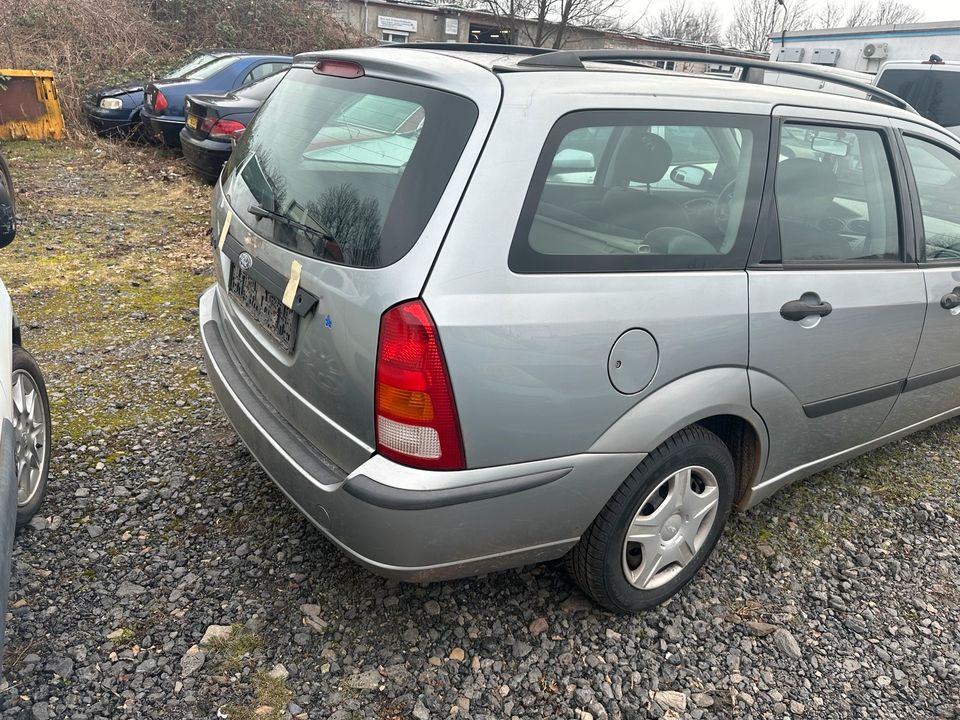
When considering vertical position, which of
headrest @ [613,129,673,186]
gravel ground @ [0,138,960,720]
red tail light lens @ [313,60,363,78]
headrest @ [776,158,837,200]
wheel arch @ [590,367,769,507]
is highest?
red tail light lens @ [313,60,363,78]

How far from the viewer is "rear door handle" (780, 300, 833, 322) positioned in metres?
2.38

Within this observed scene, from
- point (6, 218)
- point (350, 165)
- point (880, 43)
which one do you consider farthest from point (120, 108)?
point (880, 43)

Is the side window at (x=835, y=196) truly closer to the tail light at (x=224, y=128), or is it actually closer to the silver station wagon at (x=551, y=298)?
the silver station wagon at (x=551, y=298)

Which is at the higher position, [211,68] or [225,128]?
[211,68]

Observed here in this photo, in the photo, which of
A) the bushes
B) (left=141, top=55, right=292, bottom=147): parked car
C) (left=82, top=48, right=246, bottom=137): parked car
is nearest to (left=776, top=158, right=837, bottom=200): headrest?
(left=141, top=55, right=292, bottom=147): parked car

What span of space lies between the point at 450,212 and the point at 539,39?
935 inches

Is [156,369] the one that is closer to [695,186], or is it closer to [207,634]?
[207,634]

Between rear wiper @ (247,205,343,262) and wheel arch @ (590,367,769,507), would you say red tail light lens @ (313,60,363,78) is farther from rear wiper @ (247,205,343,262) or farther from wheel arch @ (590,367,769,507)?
wheel arch @ (590,367,769,507)

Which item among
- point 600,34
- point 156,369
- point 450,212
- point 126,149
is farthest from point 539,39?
point 450,212

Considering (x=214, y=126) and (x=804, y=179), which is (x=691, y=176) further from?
(x=214, y=126)

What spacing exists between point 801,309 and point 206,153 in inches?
276

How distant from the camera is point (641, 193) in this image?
2.21m

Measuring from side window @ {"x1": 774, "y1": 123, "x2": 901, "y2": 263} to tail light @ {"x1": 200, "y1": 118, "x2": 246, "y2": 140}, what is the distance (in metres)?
6.47

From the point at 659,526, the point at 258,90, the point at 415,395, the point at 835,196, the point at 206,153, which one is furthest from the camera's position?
the point at 258,90
